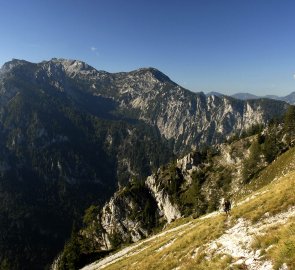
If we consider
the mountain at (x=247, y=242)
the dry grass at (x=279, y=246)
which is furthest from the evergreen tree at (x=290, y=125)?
the dry grass at (x=279, y=246)

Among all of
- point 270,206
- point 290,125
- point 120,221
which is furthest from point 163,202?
point 270,206

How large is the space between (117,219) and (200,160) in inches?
2047

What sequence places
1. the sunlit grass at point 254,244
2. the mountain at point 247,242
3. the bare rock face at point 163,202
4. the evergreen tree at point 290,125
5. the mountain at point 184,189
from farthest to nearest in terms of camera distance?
the bare rock face at point 163,202 < the evergreen tree at point 290,125 < the mountain at point 184,189 < the mountain at point 247,242 < the sunlit grass at point 254,244

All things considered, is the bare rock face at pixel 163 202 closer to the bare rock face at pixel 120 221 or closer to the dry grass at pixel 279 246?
the bare rock face at pixel 120 221

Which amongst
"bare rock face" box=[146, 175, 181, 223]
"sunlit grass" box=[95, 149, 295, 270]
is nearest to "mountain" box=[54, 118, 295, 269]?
"bare rock face" box=[146, 175, 181, 223]

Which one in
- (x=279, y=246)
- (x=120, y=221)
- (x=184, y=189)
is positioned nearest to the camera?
(x=279, y=246)

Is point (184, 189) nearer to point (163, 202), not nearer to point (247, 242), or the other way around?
point (163, 202)

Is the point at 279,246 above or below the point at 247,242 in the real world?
above

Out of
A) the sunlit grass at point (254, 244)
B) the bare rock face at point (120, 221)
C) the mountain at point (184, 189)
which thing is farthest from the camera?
the bare rock face at point (120, 221)

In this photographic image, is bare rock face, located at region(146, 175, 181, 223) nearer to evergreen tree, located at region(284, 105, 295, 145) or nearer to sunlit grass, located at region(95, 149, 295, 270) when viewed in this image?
evergreen tree, located at region(284, 105, 295, 145)

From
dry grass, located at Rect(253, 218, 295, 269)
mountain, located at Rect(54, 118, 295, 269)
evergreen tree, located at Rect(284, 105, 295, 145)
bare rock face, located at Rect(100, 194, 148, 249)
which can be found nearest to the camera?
dry grass, located at Rect(253, 218, 295, 269)

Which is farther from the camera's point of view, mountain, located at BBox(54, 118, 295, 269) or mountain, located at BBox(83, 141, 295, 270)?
mountain, located at BBox(54, 118, 295, 269)

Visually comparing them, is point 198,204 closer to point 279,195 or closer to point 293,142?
point 293,142

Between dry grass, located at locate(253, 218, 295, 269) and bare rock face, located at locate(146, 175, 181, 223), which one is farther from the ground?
dry grass, located at locate(253, 218, 295, 269)
